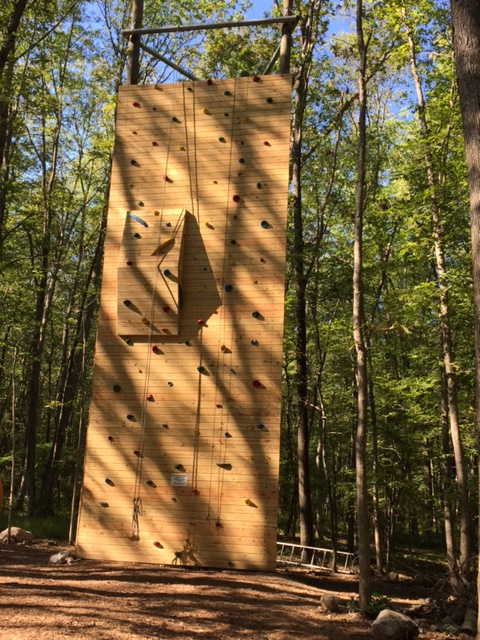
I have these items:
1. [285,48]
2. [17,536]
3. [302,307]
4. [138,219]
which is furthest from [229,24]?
[17,536]

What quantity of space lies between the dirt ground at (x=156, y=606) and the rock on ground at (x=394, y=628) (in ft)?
0.46

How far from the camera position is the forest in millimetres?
9633

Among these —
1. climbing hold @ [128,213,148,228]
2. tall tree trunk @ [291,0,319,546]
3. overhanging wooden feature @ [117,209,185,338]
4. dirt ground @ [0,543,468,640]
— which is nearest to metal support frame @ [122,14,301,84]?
climbing hold @ [128,213,148,228]

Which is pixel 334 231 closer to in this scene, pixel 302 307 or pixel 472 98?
pixel 302 307

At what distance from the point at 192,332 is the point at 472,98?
145 inches

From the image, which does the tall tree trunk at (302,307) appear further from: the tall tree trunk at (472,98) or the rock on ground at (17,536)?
the tall tree trunk at (472,98)

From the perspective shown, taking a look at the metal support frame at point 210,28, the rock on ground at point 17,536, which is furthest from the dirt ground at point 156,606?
the metal support frame at point 210,28

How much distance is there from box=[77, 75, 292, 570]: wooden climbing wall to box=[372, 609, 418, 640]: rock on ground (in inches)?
49.2

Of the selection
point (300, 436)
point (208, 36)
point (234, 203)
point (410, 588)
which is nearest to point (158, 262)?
point (234, 203)

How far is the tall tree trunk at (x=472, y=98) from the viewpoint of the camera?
13.3ft

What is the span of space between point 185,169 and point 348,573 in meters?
7.79

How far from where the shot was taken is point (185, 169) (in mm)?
6730

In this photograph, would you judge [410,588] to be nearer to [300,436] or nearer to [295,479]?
[300,436]

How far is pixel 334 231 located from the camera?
14250mm
